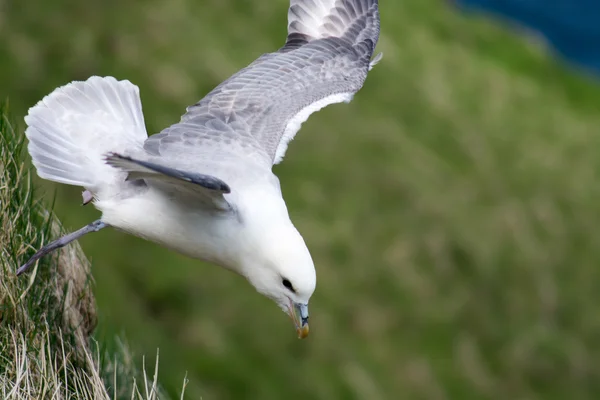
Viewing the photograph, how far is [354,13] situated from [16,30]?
439cm

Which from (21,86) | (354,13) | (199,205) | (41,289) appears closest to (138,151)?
(199,205)

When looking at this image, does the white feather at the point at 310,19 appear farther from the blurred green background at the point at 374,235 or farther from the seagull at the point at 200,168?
the blurred green background at the point at 374,235

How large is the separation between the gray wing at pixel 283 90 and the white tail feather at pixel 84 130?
196 mm

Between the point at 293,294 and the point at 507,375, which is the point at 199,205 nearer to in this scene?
the point at 293,294

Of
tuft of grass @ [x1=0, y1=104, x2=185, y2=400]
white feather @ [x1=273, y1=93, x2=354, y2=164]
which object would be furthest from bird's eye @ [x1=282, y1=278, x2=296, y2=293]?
white feather @ [x1=273, y1=93, x2=354, y2=164]

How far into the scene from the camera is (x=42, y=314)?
3881 mm

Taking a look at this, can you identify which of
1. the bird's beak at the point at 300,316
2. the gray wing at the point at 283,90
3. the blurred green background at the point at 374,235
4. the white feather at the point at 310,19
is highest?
the white feather at the point at 310,19

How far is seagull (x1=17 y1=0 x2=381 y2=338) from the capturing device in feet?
13.5

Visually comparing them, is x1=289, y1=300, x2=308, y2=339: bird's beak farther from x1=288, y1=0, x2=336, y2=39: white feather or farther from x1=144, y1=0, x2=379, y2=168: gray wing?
x1=288, y1=0, x2=336, y2=39: white feather

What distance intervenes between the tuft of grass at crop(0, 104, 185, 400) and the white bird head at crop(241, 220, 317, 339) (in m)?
0.63

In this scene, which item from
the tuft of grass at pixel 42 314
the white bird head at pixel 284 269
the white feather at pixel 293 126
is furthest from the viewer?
the white feather at pixel 293 126

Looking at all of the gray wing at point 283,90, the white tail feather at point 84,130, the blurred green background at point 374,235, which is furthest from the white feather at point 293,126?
the blurred green background at point 374,235

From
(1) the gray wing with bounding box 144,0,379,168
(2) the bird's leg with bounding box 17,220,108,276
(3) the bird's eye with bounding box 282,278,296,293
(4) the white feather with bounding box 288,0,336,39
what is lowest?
(3) the bird's eye with bounding box 282,278,296,293

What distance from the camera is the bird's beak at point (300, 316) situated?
4.23 meters
